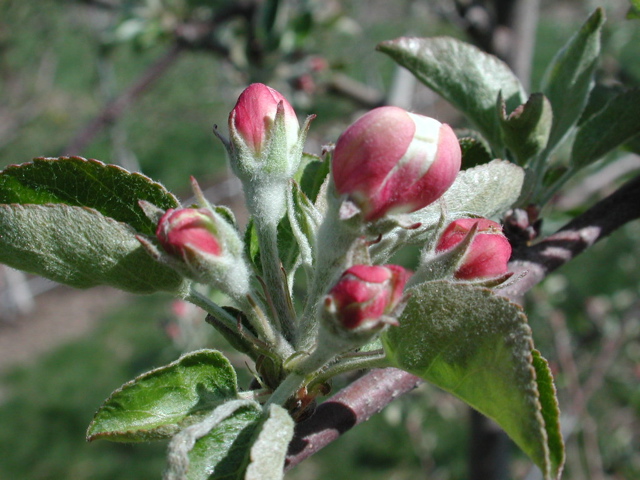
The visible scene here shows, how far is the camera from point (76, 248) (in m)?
0.66

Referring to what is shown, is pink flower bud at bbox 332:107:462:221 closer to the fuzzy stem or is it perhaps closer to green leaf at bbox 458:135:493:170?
the fuzzy stem

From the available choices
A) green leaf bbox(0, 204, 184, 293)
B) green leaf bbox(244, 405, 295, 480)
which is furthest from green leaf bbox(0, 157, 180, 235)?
green leaf bbox(244, 405, 295, 480)

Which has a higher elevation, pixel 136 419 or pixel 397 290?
pixel 397 290

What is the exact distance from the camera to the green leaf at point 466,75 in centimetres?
97

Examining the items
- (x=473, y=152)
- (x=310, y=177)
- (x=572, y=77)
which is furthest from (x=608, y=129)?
(x=310, y=177)

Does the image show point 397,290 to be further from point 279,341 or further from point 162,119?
point 162,119

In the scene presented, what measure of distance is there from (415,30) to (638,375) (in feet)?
20.4

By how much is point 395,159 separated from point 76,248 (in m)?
0.36

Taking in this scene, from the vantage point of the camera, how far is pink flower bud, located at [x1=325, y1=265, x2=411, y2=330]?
1.80ft

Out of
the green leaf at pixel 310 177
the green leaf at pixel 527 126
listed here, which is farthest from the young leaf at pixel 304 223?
the green leaf at pixel 527 126

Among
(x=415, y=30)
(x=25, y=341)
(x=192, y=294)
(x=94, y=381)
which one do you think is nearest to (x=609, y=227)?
(x=192, y=294)

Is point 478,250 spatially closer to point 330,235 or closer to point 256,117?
point 330,235

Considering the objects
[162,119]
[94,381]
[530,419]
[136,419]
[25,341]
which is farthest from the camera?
[162,119]

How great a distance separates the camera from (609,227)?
3.28ft
